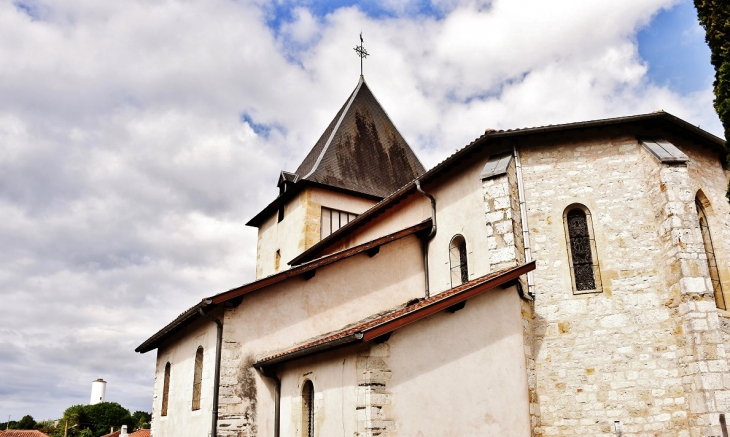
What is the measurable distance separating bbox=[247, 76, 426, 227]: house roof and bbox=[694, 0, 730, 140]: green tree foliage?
13.2 meters

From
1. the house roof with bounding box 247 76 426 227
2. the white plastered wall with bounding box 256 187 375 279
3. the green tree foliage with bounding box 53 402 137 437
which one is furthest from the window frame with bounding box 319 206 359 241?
the green tree foliage with bounding box 53 402 137 437

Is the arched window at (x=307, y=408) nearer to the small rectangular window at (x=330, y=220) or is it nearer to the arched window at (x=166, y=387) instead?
the arched window at (x=166, y=387)

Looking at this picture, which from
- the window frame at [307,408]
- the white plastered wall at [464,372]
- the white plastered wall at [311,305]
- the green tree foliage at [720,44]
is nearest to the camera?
the green tree foliage at [720,44]

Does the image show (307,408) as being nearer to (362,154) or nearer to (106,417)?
(362,154)

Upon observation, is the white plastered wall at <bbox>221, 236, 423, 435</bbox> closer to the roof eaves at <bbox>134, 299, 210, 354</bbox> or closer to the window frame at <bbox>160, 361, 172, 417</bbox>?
the roof eaves at <bbox>134, 299, 210, 354</bbox>

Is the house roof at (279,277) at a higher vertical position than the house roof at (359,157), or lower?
lower

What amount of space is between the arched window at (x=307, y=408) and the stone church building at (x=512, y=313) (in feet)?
0.08

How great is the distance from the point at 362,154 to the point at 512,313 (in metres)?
13.7

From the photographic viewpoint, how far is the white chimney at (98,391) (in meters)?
65.2

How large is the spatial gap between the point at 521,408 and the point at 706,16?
22.9ft

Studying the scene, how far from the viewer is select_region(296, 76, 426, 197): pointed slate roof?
71.1 ft

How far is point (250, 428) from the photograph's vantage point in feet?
36.1

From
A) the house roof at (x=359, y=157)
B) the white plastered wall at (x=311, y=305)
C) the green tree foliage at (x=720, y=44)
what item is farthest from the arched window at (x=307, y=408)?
the house roof at (x=359, y=157)

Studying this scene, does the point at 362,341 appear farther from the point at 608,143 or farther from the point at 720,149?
the point at 720,149
